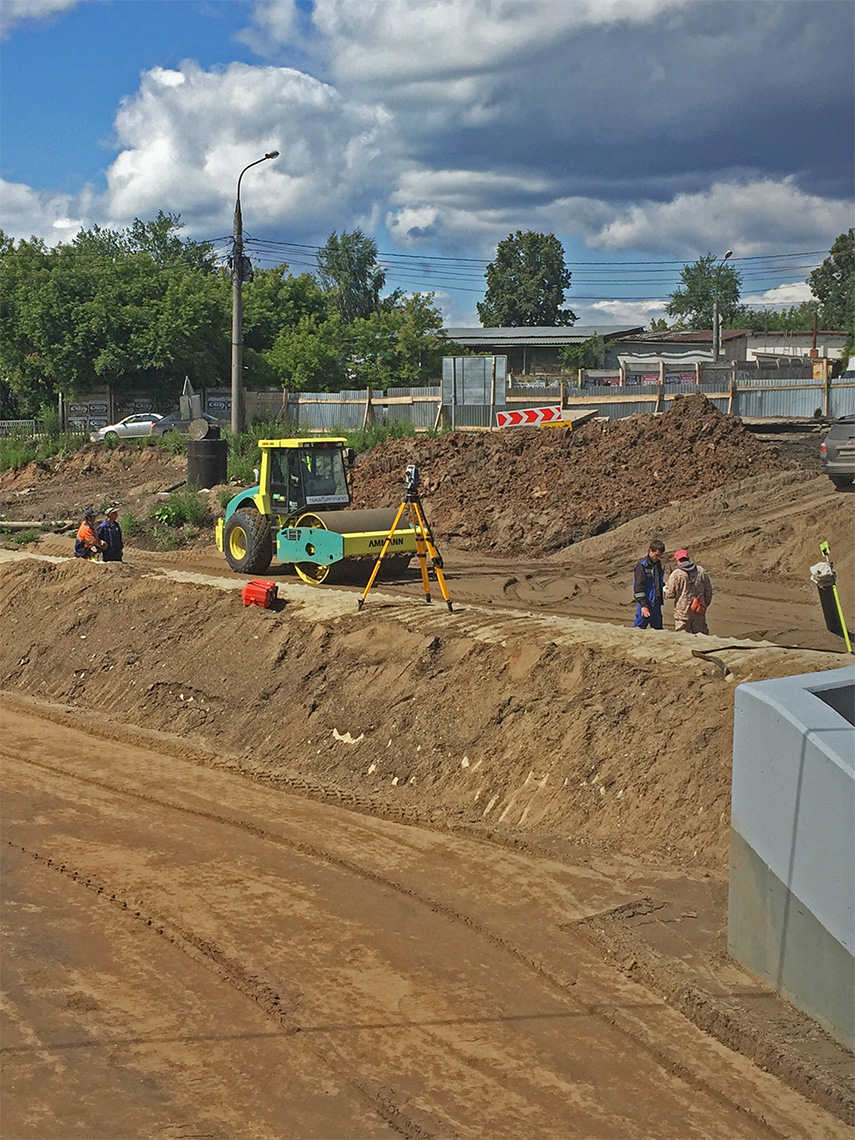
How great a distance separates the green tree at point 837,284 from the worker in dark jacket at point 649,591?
8260 centimetres

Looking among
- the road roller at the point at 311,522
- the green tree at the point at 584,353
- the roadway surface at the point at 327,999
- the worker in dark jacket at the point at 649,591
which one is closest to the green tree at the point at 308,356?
the green tree at the point at 584,353

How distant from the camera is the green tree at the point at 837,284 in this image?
90.8m

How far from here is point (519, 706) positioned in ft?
34.0

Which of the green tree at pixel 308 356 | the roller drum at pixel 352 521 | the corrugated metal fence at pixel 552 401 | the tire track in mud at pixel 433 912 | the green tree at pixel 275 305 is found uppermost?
the green tree at pixel 275 305

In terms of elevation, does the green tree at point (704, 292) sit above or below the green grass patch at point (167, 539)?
above

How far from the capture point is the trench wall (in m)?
5.61

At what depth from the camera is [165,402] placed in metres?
45.4

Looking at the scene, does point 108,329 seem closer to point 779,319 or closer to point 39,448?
point 39,448

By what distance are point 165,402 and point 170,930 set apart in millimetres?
40559

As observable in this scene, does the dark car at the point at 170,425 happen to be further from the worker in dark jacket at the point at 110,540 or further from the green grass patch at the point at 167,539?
the worker in dark jacket at the point at 110,540

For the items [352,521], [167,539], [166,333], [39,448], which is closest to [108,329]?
[166,333]

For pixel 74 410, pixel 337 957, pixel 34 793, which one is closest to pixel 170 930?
pixel 337 957

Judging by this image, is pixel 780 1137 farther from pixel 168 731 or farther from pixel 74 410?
pixel 74 410

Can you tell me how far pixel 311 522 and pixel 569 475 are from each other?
769 cm
